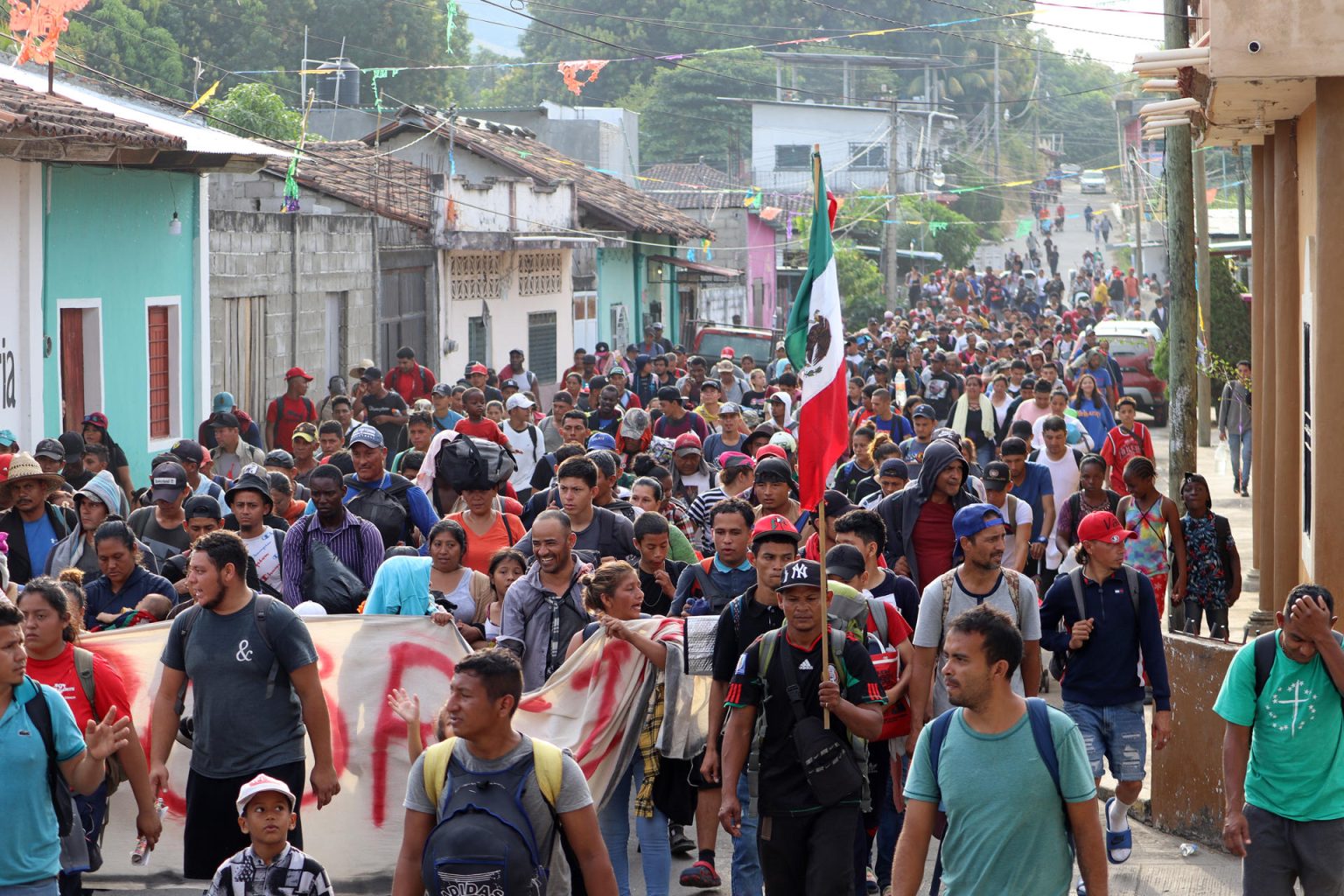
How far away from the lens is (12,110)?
13742 mm

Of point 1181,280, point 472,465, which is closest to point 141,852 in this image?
point 472,465

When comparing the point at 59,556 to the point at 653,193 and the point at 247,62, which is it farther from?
the point at 247,62

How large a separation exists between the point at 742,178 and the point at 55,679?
217 ft

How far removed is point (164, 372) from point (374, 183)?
25.8 feet

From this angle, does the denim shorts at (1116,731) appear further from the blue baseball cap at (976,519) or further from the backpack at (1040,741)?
the backpack at (1040,741)

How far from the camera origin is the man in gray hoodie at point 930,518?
372 inches

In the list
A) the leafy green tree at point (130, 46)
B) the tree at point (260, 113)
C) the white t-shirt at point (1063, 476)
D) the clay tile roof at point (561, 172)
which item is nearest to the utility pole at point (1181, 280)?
the white t-shirt at point (1063, 476)

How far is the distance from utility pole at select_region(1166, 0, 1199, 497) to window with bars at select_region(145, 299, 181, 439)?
982cm

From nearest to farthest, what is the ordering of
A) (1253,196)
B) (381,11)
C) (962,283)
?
Result: (1253,196) → (962,283) → (381,11)

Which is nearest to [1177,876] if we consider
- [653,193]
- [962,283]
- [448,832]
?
[448,832]

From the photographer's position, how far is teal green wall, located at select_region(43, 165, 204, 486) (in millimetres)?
15984

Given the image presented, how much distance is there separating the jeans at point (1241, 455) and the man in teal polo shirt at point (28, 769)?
59.1 ft

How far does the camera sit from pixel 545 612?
779 centimetres

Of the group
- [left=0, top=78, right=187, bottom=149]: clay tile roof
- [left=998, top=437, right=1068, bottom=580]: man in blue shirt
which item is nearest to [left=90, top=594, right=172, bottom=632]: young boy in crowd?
[left=998, top=437, right=1068, bottom=580]: man in blue shirt
